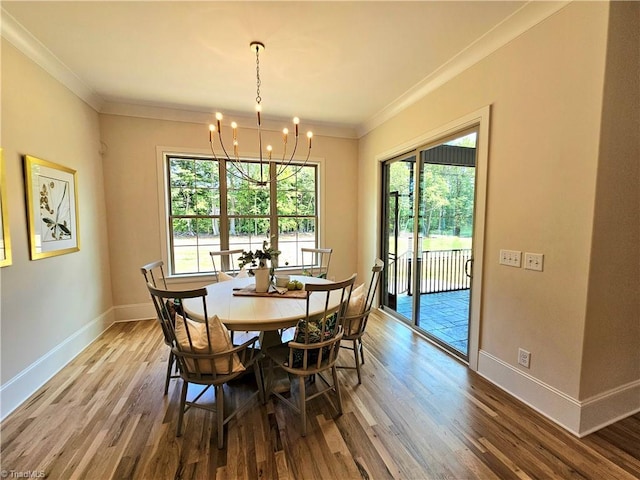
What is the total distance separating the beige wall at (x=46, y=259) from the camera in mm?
2041

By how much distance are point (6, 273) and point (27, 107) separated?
135 cm

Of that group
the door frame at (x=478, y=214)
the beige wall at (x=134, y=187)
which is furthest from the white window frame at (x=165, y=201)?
the door frame at (x=478, y=214)

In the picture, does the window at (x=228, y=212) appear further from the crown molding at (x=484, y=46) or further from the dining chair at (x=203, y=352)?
the dining chair at (x=203, y=352)

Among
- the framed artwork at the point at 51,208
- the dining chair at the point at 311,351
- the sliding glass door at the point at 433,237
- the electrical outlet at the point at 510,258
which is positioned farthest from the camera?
the sliding glass door at the point at 433,237

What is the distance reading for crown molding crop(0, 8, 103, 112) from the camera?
201cm

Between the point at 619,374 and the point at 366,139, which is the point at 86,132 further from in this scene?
the point at 619,374

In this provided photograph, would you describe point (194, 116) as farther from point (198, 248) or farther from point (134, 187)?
point (198, 248)

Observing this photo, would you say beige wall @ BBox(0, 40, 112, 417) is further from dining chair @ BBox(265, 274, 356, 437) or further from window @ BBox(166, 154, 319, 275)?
dining chair @ BBox(265, 274, 356, 437)

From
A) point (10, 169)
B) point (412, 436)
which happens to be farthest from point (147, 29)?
point (412, 436)

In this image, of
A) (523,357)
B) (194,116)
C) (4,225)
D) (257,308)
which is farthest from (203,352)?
(194,116)

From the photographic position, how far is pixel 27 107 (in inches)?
88.1

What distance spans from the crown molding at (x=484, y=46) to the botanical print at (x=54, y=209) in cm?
365

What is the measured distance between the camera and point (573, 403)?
1775mm

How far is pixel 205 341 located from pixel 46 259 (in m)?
1.91
